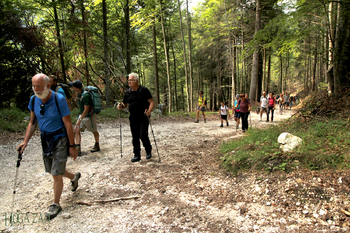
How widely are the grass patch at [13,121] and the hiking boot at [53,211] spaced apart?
7556 mm

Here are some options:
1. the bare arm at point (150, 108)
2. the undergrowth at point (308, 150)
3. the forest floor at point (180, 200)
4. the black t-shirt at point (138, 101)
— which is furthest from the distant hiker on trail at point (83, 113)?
the undergrowth at point (308, 150)

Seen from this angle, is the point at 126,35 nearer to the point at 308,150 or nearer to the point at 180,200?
the point at 180,200

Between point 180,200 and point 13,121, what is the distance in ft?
32.4

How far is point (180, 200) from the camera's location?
348cm

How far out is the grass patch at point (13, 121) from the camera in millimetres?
8547

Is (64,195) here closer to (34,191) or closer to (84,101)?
(34,191)

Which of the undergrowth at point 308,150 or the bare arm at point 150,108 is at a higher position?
the bare arm at point 150,108

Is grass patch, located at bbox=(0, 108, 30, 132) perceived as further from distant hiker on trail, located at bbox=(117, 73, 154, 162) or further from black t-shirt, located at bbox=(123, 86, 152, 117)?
black t-shirt, located at bbox=(123, 86, 152, 117)

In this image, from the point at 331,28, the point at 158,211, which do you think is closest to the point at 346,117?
the point at 331,28

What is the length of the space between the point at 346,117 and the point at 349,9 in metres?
3.21

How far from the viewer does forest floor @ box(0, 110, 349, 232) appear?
2.78 meters

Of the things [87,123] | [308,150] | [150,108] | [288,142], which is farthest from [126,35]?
[308,150]

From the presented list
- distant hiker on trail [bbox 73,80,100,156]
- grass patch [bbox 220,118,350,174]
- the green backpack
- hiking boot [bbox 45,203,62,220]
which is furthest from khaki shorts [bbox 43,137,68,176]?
grass patch [bbox 220,118,350,174]

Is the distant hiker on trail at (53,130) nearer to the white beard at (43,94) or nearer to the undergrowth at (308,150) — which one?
the white beard at (43,94)
